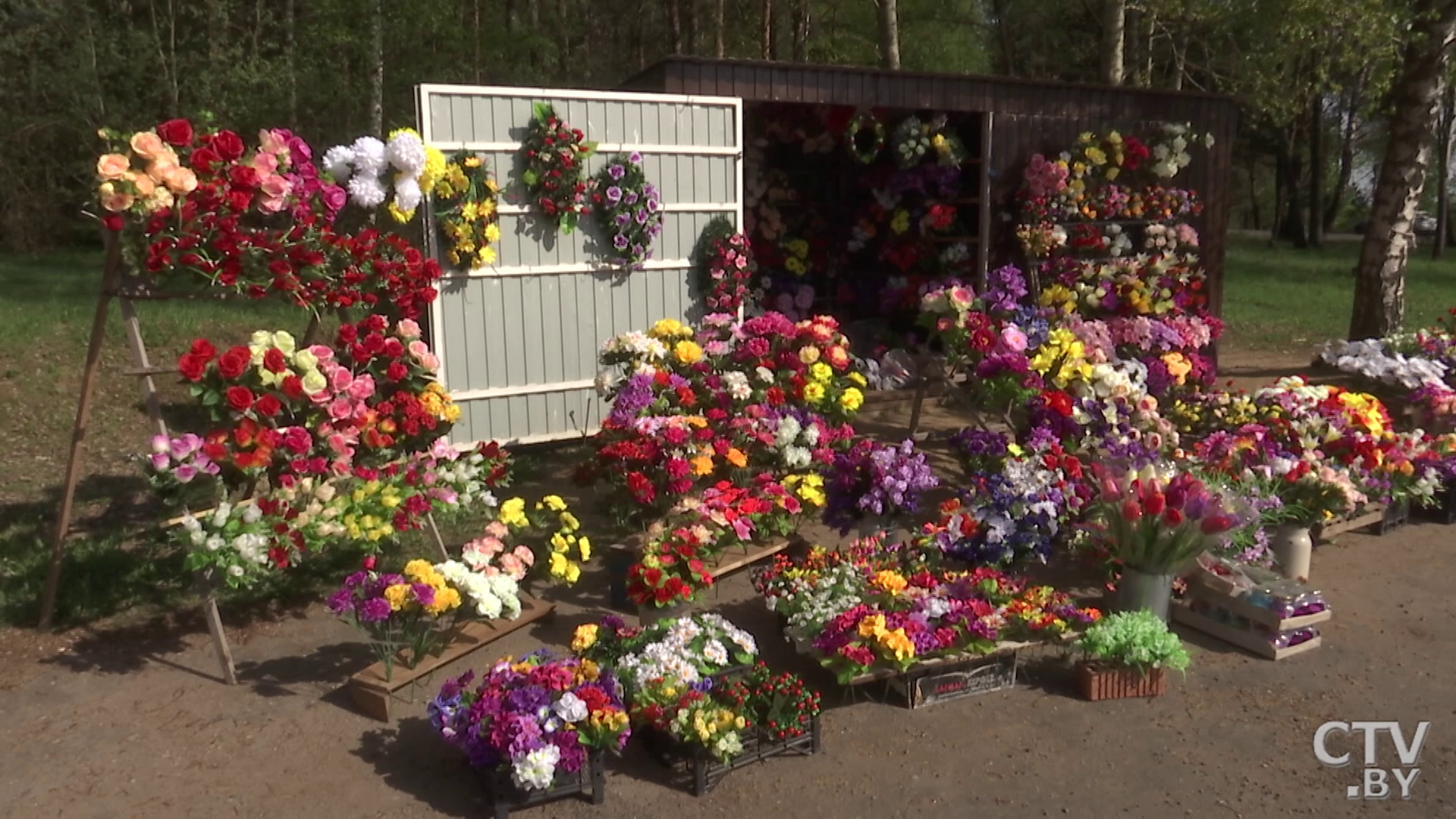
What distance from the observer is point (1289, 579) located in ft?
16.6

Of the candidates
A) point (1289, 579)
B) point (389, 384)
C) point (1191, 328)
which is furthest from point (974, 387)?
point (389, 384)

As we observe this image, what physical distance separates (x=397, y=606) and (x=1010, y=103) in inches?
270

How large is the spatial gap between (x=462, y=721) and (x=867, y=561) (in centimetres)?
196

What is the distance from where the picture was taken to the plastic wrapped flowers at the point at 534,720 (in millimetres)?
3426

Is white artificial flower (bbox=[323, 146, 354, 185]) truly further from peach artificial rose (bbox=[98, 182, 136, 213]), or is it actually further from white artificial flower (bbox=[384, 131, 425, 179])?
peach artificial rose (bbox=[98, 182, 136, 213])

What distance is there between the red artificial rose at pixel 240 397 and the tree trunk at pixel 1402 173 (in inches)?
398

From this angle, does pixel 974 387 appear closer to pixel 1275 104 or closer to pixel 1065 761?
pixel 1065 761

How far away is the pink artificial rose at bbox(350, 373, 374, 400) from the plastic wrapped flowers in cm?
139

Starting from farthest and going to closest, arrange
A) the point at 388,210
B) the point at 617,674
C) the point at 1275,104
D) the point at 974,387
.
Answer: the point at 1275,104 → the point at 974,387 → the point at 388,210 → the point at 617,674

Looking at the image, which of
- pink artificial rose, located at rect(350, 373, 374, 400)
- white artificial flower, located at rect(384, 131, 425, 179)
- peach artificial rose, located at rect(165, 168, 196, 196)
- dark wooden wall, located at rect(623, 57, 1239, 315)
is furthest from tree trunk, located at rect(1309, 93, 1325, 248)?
peach artificial rose, located at rect(165, 168, 196, 196)

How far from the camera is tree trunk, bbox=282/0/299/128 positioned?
1612 cm

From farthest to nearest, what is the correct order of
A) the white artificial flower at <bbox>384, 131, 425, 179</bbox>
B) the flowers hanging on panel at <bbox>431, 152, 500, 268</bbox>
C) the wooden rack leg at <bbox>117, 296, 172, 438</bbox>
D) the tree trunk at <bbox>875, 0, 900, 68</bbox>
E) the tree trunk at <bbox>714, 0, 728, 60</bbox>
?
1. the tree trunk at <bbox>714, 0, 728, 60</bbox>
2. the tree trunk at <bbox>875, 0, 900, 68</bbox>
3. the flowers hanging on panel at <bbox>431, 152, 500, 268</bbox>
4. the white artificial flower at <bbox>384, 131, 425, 179</bbox>
5. the wooden rack leg at <bbox>117, 296, 172, 438</bbox>

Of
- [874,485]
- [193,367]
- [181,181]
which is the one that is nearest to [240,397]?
[193,367]

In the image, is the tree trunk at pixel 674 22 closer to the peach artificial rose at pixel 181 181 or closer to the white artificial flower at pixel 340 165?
the white artificial flower at pixel 340 165
